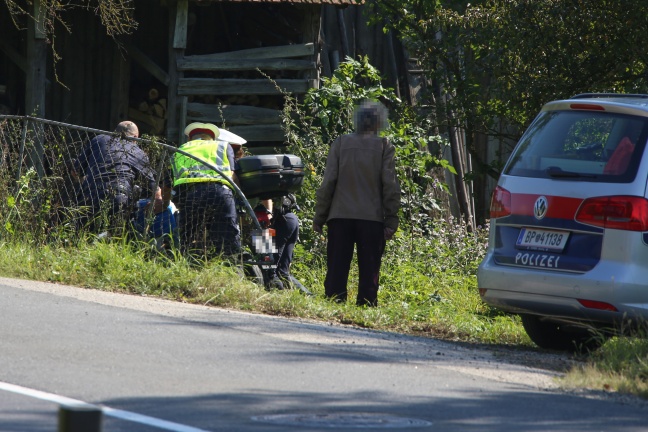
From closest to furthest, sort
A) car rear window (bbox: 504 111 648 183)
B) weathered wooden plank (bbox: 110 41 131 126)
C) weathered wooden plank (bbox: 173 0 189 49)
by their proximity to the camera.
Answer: car rear window (bbox: 504 111 648 183) → weathered wooden plank (bbox: 173 0 189 49) → weathered wooden plank (bbox: 110 41 131 126)

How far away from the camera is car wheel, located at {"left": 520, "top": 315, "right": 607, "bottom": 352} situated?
8.38m

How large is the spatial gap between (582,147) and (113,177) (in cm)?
456

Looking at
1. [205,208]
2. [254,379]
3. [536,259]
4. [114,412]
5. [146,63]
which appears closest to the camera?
[114,412]

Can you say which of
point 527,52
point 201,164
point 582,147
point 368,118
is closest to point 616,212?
point 582,147

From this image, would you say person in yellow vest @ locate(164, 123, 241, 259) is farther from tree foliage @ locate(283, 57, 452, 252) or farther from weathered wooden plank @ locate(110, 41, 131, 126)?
weathered wooden plank @ locate(110, 41, 131, 126)

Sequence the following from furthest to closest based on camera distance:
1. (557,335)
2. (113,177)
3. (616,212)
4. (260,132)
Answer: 1. (260,132)
2. (113,177)
3. (557,335)
4. (616,212)

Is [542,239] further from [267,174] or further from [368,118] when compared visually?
[267,174]

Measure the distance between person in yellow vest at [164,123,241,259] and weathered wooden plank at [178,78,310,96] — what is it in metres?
5.26

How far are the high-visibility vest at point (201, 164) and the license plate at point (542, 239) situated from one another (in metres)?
3.38

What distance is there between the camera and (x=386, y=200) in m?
9.88

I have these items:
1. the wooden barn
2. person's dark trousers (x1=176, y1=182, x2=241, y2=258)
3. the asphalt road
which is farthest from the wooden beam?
the asphalt road

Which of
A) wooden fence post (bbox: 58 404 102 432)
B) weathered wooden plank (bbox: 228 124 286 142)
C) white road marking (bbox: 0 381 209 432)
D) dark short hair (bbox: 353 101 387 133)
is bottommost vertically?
white road marking (bbox: 0 381 209 432)

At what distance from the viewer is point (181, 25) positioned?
15500 millimetres

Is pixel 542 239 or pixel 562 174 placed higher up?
pixel 562 174
